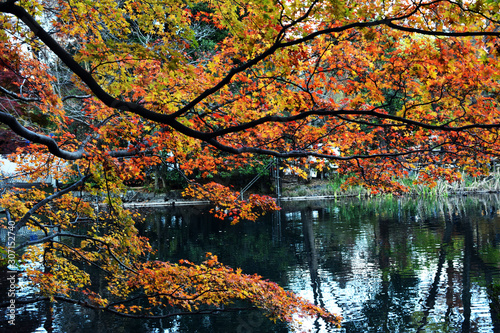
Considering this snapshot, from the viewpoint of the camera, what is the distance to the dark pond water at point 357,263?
290 inches

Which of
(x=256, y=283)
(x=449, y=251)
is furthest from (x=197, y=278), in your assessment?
(x=449, y=251)

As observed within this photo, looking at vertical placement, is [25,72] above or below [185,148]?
above

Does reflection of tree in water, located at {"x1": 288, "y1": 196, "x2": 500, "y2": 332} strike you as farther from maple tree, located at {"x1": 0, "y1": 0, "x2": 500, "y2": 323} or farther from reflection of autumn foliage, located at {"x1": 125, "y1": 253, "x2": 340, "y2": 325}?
reflection of autumn foliage, located at {"x1": 125, "y1": 253, "x2": 340, "y2": 325}

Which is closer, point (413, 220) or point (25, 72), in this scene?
point (25, 72)

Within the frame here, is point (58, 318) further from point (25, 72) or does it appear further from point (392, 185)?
point (392, 185)

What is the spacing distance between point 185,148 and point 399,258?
8179mm

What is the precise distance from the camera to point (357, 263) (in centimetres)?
1102

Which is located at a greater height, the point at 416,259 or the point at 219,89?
the point at 219,89

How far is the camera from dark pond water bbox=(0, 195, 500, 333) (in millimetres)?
7367

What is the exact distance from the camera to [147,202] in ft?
86.4

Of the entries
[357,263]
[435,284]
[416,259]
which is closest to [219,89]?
[435,284]

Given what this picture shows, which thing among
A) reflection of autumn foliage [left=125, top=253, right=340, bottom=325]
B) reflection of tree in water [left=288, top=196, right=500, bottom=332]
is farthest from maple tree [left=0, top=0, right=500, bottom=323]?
reflection of tree in water [left=288, top=196, right=500, bottom=332]

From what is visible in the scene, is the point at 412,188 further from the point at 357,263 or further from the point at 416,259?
the point at 357,263

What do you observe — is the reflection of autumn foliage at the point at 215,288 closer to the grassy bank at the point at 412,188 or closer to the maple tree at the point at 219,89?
the maple tree at the point at 219,89
